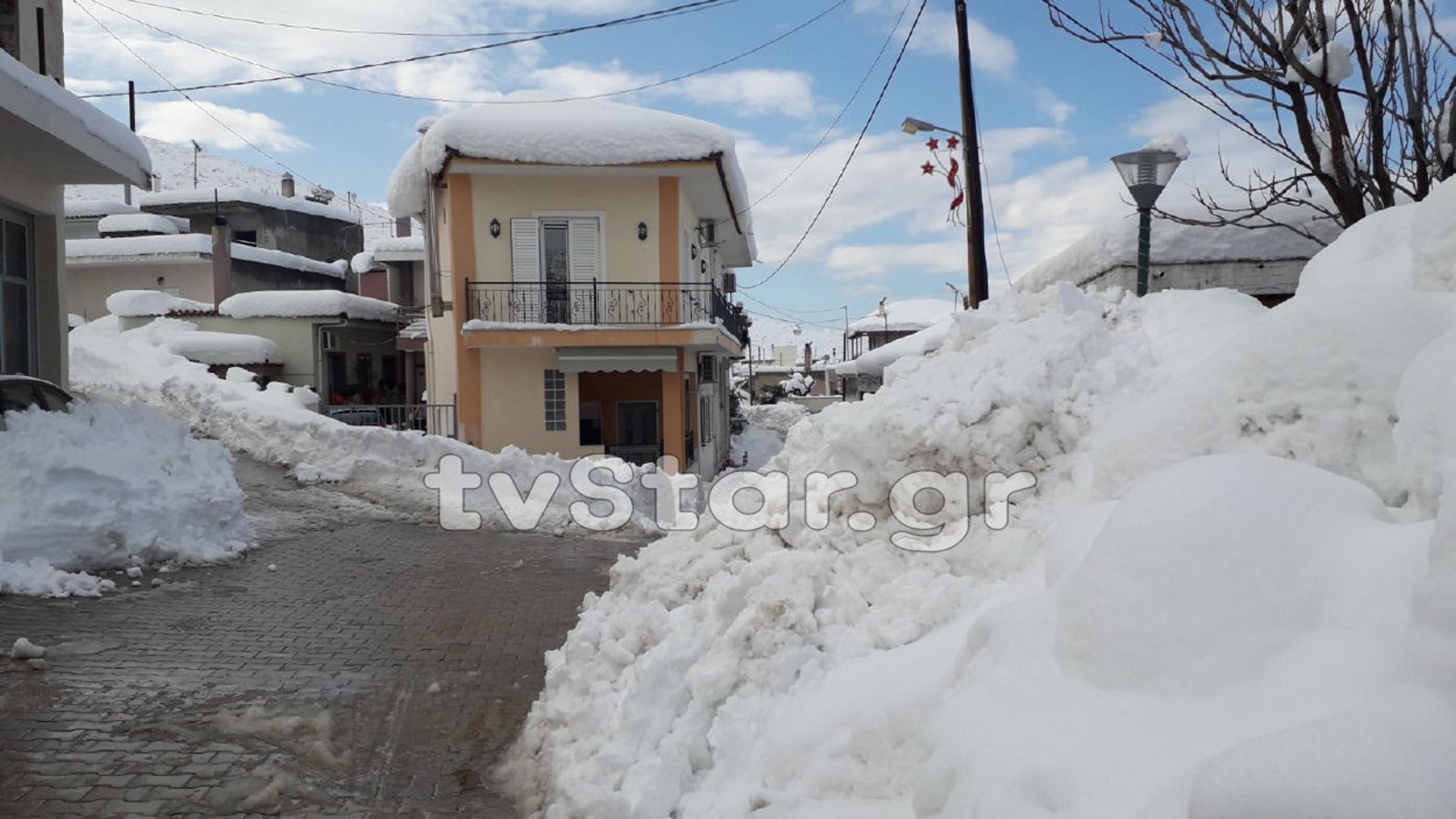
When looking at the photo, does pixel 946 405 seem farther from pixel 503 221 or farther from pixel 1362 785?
pixel 503 221

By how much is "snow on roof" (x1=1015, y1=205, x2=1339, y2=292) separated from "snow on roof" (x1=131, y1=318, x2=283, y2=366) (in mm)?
20195

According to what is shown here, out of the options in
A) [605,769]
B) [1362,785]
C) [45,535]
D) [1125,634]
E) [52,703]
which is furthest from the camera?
[45,535]

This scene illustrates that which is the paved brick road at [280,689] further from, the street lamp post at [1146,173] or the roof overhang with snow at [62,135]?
the street lamp post at [1146,173]

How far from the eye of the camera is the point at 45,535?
7.44m

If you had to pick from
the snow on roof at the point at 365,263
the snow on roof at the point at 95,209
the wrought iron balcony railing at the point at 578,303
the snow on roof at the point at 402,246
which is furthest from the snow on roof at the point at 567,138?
the snow on roof at the point at 95,209

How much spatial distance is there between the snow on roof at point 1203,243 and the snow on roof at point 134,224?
3195 cm

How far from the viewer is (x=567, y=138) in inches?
645

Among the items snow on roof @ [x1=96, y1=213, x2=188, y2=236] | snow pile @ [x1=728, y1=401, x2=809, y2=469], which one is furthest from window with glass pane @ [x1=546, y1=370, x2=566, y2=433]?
snow on roof @ [x1=96, y1=213, x2=188, y2=236]

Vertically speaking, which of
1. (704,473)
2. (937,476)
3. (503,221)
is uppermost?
(503,221)

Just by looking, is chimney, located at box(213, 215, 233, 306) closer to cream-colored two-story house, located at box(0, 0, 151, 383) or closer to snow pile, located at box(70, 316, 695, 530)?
snow pile, located at box(70, 316, 695, 530)

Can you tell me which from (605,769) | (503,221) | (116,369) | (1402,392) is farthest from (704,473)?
(1402,392)

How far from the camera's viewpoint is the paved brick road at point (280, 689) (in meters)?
4.27

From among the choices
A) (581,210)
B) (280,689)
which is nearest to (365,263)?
(581,210)

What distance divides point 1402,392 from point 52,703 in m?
6.47
